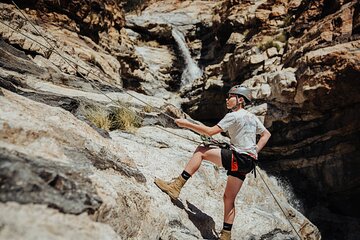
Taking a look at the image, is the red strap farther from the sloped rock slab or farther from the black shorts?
the sloped rock slab

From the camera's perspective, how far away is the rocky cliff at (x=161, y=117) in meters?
3.12

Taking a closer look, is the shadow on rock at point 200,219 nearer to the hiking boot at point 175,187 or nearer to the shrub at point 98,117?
the hiking boot at point 175,187

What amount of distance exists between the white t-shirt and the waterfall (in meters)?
22.4

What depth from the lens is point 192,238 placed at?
463cm

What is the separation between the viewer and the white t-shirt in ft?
16.6

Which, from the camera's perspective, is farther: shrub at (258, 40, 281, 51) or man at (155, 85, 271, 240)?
shrub at (258, 40, 281, 51)

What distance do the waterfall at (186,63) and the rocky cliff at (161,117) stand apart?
0.79 feet

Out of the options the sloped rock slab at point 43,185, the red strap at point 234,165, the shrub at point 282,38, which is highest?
the shrub at point 282,38

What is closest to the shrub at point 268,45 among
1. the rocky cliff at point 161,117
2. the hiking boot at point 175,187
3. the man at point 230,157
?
the rocky cliff at point 161,117

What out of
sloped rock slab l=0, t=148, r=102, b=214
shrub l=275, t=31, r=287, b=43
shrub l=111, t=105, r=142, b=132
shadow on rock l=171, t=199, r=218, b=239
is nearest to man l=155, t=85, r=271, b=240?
shadow on rock l=171, t=199, r=218, b=239

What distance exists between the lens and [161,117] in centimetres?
955

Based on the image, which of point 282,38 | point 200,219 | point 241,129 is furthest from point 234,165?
point 282,38

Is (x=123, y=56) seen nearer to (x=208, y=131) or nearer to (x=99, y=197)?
(x=208, y=131)

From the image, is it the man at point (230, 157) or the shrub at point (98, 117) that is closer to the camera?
the man at point (230, 157)
